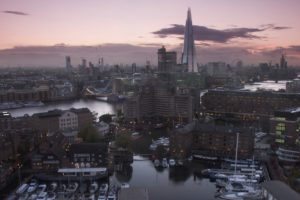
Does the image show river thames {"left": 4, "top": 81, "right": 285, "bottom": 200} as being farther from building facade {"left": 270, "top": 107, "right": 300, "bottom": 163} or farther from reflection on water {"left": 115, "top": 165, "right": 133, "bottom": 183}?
building facade {"left": 270, "top": 107, "right": 300, "bottom": 163}

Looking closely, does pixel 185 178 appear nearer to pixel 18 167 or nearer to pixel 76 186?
pixel 76 186

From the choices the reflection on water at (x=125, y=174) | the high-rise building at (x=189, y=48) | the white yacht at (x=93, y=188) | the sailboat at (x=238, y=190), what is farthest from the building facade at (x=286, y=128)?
the high-rise building at (x=189, y=48)

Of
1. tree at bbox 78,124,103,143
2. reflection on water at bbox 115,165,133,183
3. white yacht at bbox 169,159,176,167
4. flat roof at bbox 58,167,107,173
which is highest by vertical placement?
tree at bbox 78,124,103,143

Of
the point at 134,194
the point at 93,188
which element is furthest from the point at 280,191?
the point at 93,188

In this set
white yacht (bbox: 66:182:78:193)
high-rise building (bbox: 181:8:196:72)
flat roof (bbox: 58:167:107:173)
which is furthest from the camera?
high-rise building (bbox: 181:8:196:72)

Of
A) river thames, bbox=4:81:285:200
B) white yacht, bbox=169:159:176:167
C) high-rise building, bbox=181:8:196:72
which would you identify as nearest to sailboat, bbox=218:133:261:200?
river thames, bbox=4:81:285:200

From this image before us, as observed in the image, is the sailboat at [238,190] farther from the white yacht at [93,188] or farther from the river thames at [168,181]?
the white yacht at [93,188]
